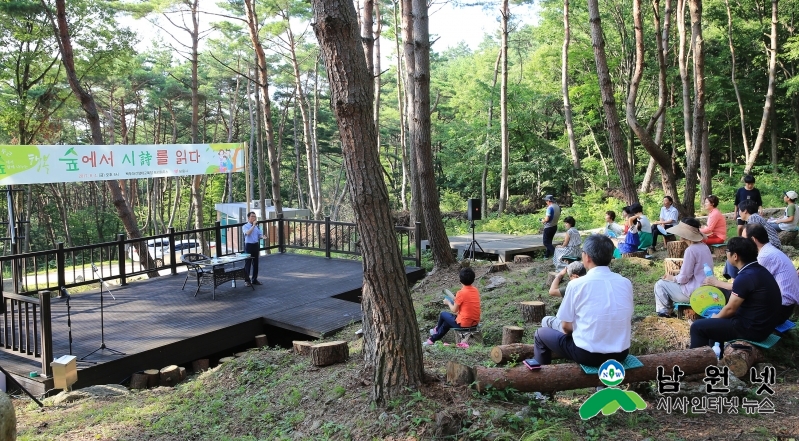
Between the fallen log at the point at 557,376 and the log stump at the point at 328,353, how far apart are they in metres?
2.02

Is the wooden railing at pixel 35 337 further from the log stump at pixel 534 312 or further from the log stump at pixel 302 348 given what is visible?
the log stump at pixel 534 312

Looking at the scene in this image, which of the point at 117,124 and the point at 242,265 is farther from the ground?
the point at 117,124

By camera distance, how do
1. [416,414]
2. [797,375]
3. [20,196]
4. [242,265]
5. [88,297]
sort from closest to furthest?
[416,414], [797,375], [88,297], [242,265], [20,196]

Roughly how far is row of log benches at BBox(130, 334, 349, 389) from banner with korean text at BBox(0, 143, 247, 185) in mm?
5190

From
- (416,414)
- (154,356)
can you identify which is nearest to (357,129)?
(416,414)

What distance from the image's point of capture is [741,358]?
4.34 m

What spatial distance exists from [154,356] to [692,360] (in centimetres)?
624

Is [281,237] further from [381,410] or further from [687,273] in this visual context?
[381,410]

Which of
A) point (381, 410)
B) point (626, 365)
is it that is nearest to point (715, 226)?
point (626, 365)

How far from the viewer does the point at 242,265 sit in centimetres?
1116

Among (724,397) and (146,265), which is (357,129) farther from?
(146,265)

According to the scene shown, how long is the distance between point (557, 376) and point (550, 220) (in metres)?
7.79

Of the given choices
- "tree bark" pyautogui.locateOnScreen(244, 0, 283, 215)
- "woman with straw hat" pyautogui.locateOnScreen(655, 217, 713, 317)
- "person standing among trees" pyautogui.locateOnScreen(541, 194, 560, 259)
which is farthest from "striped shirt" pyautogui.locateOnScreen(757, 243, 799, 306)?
"tree bark" pyautogui.locateOnScreen(244, 0, 283, 215)

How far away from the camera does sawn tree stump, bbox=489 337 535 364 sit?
14.3 feet
